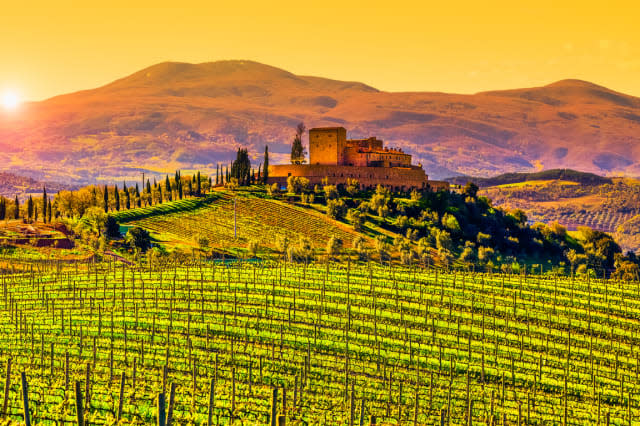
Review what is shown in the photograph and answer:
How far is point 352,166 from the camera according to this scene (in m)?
164

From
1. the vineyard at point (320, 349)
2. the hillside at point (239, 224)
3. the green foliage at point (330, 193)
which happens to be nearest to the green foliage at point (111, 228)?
the hillside at point (239, 224)

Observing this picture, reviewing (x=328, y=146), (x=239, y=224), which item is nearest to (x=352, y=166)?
(x=328, y=146)

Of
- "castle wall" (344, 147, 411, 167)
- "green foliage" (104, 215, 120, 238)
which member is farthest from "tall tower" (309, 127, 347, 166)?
"green foliage" (104, 215, 120, 238)

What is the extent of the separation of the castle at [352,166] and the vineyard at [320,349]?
269ft

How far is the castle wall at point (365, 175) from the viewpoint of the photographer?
16300 centimetres

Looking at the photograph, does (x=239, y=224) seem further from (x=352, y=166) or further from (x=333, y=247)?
(x=352, y=166)

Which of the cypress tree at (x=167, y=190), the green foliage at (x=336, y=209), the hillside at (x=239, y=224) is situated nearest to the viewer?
the hillside at (x=239, y=224)

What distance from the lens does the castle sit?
163m

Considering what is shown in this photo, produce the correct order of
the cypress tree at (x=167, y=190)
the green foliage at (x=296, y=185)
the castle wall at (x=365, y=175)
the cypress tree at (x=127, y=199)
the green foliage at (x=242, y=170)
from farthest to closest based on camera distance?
the green foliage at (x=242, y=170) → the castle wall at (x=365, y=175) → the green foliage at (x=296, y=185) → the cypress tree at (x=167, y=190) → the cypress tree at (x=127, y=199)

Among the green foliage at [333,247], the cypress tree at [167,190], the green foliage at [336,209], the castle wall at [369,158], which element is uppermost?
the castle wall at [369,158]

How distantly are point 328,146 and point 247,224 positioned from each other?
44205 mm

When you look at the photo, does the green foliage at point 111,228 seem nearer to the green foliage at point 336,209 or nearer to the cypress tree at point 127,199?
the cypress tree at point 127,199

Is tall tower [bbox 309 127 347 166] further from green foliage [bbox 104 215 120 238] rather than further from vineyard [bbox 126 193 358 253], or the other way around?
green foliage [bbox 104 215 120 238]

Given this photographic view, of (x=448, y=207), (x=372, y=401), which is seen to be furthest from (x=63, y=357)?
(x=448, y=207)
